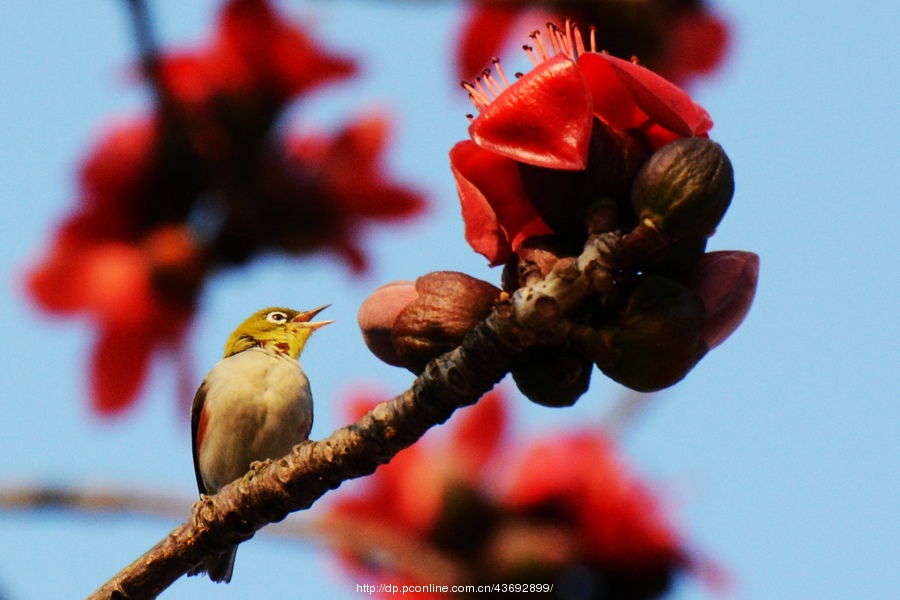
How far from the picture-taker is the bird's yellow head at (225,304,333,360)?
15.1 ft

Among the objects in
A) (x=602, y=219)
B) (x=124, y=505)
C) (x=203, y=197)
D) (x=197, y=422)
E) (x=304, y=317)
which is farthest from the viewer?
(x=304, y=317)

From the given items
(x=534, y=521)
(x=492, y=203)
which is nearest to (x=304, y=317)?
(x=534, y=521)

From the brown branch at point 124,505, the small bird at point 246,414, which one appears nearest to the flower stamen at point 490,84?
the brown branch at point 124,505

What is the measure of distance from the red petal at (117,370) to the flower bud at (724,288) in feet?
3.54

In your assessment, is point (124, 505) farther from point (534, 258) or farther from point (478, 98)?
point (478, 98)

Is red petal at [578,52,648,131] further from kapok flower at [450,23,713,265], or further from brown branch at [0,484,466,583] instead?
brown branch at [0,484,466,583]

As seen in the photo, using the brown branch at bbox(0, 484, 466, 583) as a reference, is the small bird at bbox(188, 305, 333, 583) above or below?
above

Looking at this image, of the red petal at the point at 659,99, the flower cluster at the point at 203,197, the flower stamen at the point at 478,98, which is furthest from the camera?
the flower cluster at the point at 203,197

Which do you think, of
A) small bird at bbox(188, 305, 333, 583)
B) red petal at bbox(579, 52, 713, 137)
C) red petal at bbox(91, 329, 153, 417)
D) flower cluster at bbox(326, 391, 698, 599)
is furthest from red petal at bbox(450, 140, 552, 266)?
small bird at bbox(188, 305, 333, 583)

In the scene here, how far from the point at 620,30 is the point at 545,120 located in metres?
0.92

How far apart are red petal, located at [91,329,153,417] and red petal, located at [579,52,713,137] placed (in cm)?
105

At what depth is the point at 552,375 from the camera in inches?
73.5

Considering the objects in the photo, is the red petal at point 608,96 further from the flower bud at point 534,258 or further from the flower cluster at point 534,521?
the flower cluster at point 534,521

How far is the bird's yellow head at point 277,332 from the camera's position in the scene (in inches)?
181
